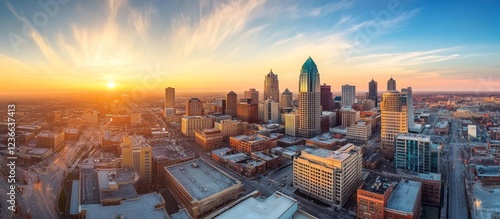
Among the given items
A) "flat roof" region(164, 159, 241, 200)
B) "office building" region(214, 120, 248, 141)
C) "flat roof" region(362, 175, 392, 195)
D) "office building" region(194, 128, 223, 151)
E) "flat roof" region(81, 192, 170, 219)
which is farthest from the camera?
"office building" region(214, 120, 248, 141)

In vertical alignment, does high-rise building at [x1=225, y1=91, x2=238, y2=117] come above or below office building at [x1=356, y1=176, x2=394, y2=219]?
above

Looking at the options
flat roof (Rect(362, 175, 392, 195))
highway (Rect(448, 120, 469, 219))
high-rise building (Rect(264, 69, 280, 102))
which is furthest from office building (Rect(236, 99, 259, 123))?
flat roof (Rect(362, 175, 392, 195))

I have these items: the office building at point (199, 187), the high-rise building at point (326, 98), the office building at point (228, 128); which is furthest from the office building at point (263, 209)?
the high-rise building at point (326, 98)

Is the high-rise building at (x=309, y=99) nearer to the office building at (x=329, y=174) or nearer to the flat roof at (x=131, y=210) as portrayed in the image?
the office building at (x=329, y=174)

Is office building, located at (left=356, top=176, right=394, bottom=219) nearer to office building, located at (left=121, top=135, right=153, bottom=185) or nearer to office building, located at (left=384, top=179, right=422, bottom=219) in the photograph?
office building, located at (left=384, top=179, right=422, bottom=219)

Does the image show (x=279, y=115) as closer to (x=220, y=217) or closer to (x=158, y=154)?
(x=158, y=154)

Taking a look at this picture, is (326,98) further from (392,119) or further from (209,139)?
(209,139)
